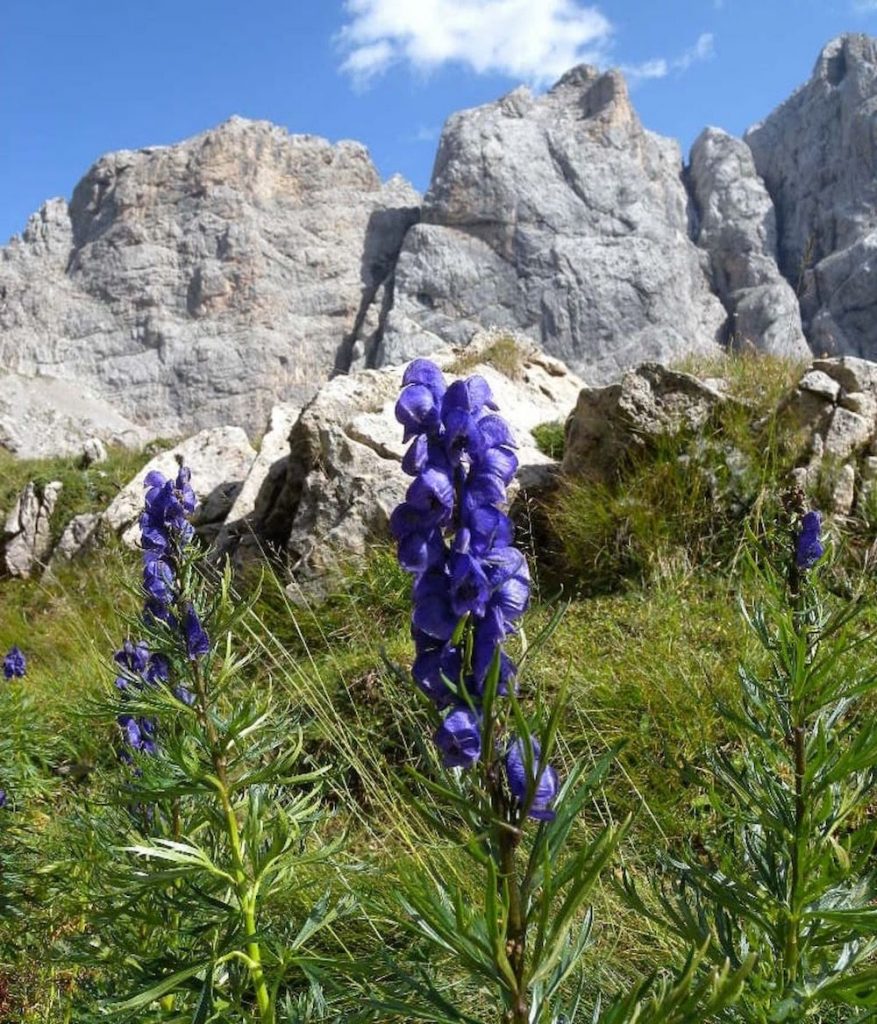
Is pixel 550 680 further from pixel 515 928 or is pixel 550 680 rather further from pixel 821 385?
pixel 515 928

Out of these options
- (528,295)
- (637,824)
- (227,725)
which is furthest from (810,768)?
(528,295)

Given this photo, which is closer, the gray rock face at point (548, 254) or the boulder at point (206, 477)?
the boulder at point (206, 477)

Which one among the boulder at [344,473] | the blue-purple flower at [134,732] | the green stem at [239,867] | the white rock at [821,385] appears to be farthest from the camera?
the boulder at [344,473]

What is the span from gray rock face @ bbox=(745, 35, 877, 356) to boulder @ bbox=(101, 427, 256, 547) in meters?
30.7

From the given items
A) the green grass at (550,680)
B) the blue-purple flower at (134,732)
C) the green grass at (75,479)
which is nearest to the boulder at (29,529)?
the green grass at (75,479)

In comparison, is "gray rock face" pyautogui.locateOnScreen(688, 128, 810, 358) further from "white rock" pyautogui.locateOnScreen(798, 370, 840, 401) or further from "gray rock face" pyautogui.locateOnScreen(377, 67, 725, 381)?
"white rock" pyautogui.locateOnScreen(798, 370, 840, 401)

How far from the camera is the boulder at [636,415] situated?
5891 mm

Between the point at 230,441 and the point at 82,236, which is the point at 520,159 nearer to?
the point at 82,236

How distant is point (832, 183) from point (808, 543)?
45.0m

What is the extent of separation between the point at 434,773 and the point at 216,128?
42.0 m

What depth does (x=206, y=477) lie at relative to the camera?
8.50m

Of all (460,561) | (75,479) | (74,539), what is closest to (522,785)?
(460,561)

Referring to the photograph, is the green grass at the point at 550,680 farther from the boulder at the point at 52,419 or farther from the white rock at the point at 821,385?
the boulder at the point at 52,419

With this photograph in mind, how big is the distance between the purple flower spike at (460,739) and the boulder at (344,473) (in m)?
5.18
